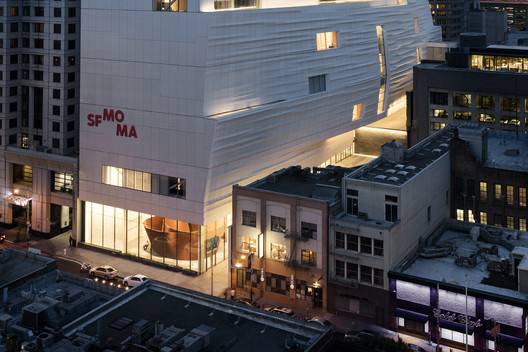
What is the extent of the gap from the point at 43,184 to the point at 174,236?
24.2 m

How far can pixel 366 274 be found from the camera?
79125 mm

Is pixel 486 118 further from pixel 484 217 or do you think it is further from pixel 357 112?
pixel 484 217

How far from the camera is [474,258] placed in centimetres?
7938

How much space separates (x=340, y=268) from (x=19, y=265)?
34529mm

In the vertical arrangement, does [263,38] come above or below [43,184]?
above

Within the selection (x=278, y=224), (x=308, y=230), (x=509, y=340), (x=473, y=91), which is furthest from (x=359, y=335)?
(x=473, y=91)

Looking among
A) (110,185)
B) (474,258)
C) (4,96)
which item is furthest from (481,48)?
(4,96)

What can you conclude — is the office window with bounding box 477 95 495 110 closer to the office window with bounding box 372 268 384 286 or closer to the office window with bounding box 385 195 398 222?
the office window with bounding box 385 195 398 222

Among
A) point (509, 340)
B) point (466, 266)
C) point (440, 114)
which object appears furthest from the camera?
point (440, 114)

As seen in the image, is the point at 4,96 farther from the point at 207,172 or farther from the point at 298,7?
the point at 298,7

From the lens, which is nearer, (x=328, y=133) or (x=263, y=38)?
(x=263, y=38)

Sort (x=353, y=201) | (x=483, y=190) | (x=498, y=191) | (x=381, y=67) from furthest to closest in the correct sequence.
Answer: (x=381, y=67), (x=483, y=190), (x=498, y=191), (x=353, y=201)

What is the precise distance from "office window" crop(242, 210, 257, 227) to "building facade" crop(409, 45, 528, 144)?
52.7m

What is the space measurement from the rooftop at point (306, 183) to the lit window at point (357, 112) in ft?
125
